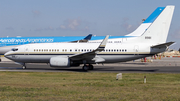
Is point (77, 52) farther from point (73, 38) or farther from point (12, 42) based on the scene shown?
point (12, 42)

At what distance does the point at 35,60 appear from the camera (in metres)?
32.2

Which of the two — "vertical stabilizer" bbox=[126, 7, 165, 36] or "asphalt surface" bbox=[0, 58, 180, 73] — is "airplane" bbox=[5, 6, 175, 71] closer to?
"asphalt surface" bbox=[0, 58, 180, 73]

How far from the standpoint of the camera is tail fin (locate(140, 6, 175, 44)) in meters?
30.1

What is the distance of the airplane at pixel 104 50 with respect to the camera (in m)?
29.6

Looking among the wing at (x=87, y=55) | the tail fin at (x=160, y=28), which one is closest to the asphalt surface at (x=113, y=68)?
the wing at (x=87, y=55)

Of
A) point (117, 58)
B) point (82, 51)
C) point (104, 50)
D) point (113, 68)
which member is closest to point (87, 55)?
point (82, 51)

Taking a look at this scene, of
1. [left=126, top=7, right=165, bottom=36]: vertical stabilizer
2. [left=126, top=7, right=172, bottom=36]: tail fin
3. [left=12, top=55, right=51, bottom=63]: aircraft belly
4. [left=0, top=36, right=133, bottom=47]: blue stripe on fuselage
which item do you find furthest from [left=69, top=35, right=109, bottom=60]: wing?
[left=126, top=7, right=165, bottom=36]: vertical stabilizer

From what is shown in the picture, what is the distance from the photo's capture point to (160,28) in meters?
30.5

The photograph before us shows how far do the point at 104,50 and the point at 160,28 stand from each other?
24.1 feet

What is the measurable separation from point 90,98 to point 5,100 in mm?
3979

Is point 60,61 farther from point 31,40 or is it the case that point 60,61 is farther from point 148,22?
point 148,22

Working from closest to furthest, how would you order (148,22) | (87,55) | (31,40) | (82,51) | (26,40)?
(87,55)
(82,51)
(26,40)
(31,40)
(148,22)

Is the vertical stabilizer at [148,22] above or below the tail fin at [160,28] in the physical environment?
above

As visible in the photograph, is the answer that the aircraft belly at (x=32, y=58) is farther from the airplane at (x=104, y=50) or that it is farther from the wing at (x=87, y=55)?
the wing at (x=87, y=55)
